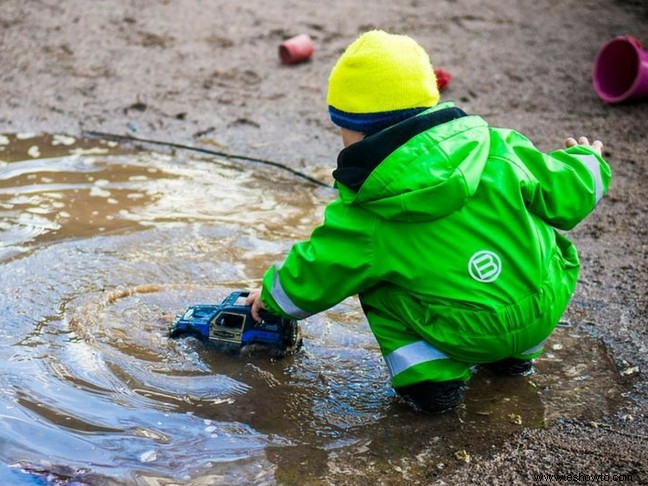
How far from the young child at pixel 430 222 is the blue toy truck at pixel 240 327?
1.31 ft

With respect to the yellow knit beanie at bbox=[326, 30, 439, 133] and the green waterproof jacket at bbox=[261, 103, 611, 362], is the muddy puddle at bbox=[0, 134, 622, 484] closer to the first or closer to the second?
the green waterproof jacket at bbox=[261, 103, 611, 362]

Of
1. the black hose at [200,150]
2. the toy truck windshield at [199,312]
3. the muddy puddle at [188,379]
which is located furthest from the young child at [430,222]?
the black hose at [200,150]

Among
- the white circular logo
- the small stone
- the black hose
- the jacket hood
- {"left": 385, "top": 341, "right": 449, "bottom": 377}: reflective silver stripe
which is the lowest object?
the black hose

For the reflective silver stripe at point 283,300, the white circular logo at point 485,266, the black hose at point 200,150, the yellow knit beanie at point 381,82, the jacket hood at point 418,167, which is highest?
the yellow knit beanie at point 381,82

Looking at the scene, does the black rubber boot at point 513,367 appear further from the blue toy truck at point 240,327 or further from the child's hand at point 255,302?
the child's hand at point 255,302

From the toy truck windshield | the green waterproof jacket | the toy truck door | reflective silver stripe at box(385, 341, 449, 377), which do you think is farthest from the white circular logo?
the toy truck windshield

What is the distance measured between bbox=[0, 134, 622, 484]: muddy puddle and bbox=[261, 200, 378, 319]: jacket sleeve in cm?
44

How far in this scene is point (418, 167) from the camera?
270 cm

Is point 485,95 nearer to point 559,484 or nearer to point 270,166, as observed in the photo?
point 270,166

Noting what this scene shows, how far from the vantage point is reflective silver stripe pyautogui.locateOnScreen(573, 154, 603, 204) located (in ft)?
9.84

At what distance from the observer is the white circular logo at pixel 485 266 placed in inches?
109

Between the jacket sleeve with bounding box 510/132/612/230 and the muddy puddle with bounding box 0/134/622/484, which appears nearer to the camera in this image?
the muddy puddle with bounding box 0/134/622/484

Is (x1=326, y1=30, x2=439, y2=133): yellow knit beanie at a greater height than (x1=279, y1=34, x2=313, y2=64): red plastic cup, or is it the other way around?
(x1=326, y1=30, x2=439, y2=133): yellow knit beanie

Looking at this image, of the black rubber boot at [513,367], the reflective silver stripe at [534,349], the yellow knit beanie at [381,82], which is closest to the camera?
the yellow knit beanie at [381,82]
